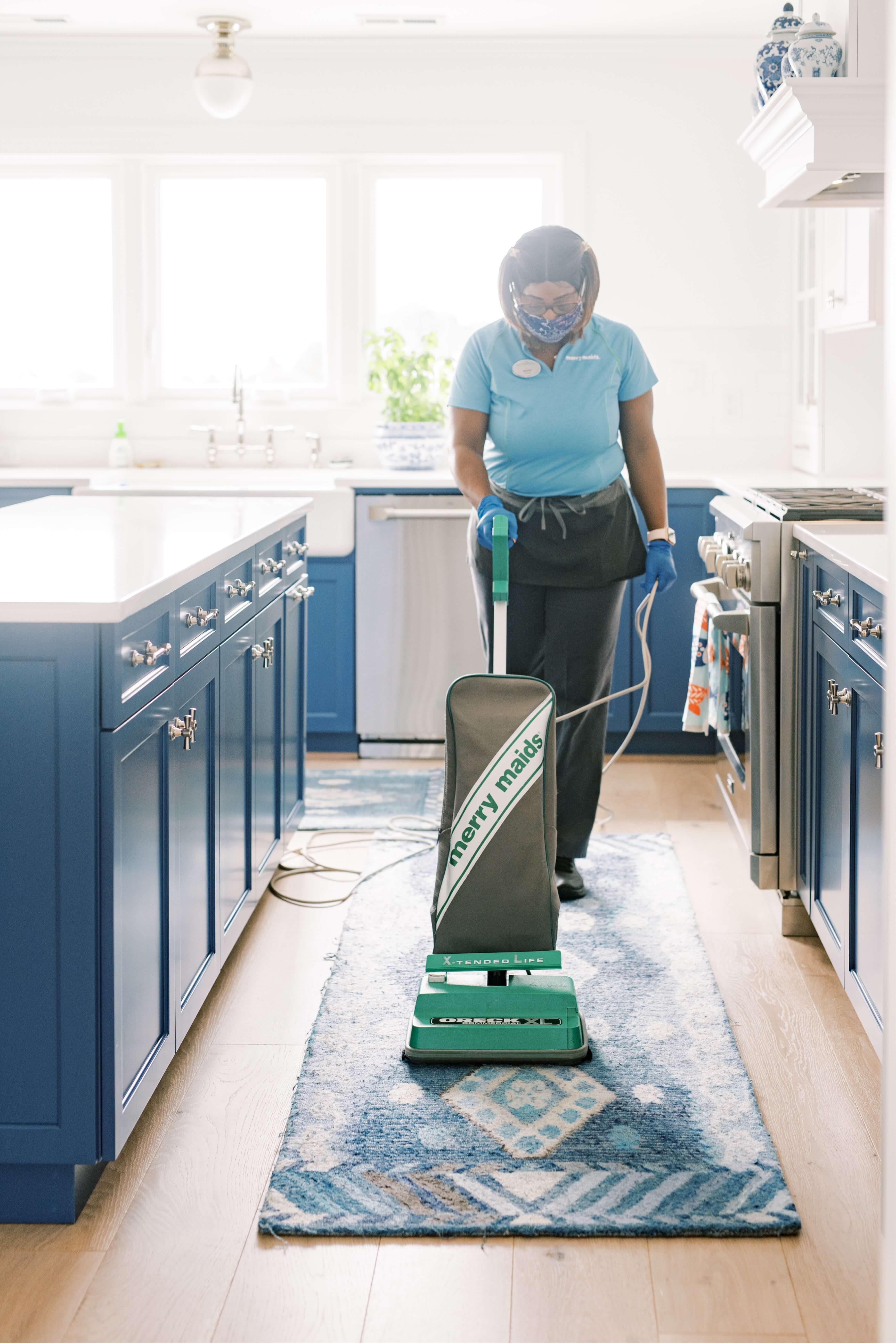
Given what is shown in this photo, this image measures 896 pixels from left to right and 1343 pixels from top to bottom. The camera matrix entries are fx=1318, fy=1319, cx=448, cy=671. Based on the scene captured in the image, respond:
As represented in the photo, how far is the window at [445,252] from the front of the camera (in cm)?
489

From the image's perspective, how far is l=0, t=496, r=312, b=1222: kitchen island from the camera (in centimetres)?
162

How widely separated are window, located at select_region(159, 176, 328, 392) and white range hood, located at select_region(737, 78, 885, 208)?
2332 mm

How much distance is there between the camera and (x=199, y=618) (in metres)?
2.11

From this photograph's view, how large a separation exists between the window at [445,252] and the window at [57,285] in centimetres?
104

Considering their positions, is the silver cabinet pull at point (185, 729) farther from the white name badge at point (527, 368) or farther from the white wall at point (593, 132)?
the white wall at point (593, 132)

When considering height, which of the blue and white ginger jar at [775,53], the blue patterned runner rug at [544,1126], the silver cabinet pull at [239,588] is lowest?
the blue patterned runner rug at [544,1126]

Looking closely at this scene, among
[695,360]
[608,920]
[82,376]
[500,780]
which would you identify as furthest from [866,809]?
[82,376]

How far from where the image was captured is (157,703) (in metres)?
1.86

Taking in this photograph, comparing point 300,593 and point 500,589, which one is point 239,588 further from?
point 300,593

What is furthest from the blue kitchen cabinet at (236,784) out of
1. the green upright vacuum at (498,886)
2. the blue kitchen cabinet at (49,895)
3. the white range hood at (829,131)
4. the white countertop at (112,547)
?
the white range hood at (829,131)

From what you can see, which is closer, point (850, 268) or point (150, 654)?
point (150, 654)

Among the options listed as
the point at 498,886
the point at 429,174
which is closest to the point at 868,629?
the point at 498,886

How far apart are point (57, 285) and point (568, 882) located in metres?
3.27

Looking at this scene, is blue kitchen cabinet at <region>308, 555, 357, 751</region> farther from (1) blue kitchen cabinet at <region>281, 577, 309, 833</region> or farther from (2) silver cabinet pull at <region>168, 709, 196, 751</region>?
(2) silver cabinet pull at <region>168, 709, 196, 751</region>
